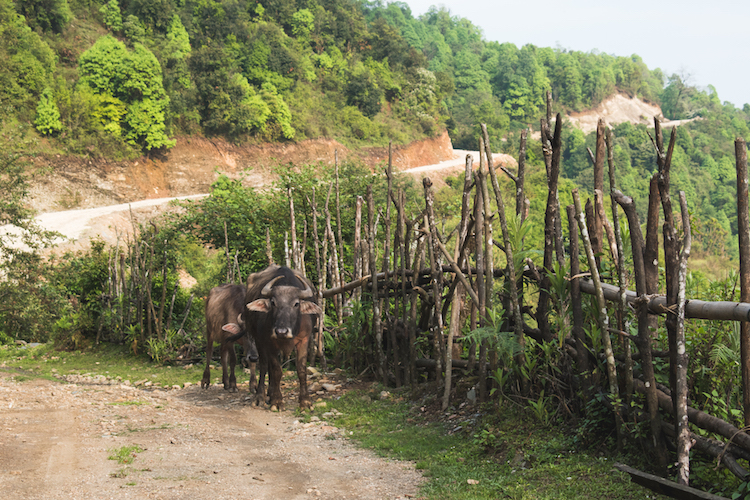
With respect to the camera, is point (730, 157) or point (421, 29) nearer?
point (730, 157)

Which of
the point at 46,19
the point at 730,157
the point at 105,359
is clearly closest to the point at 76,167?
the point at 46,19

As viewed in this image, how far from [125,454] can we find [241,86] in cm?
3298

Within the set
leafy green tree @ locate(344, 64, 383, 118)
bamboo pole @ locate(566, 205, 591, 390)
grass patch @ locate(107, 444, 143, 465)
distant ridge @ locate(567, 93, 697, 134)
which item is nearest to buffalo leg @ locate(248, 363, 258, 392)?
grass patch @ locate(107, 444, 143, 465)

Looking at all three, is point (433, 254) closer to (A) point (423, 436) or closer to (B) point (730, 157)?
(A) point (423, 436)

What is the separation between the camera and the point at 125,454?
4.64 metres

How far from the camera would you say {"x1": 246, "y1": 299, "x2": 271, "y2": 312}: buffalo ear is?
6812mm

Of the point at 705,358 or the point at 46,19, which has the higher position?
the point at 46,19

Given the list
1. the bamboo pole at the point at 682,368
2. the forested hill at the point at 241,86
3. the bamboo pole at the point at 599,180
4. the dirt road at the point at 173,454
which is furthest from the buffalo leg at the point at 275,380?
the forested hill at the point at 241,86

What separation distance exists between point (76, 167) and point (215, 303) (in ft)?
78.0

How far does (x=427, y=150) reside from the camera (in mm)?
45719

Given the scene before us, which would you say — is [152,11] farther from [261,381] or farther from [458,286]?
[458,286]

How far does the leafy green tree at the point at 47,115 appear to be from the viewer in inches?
1105

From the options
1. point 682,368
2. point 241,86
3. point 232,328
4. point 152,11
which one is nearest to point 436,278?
point 232,328

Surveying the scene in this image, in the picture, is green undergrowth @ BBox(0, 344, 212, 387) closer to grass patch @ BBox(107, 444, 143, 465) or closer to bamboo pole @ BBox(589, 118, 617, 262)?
grass patch @ BBox(107, 444, 143, 465)
